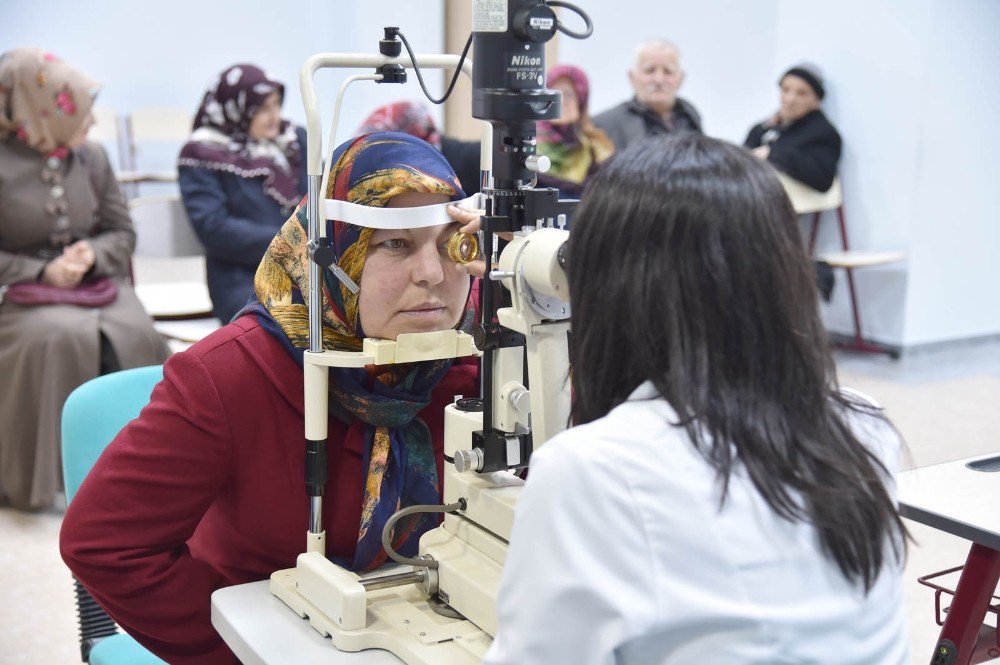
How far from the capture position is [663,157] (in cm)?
96

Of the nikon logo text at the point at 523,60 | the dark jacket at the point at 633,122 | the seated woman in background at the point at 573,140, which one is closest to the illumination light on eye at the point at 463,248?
the nikon logo text at the point at 523,60

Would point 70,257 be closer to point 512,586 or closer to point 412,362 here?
point 412,362

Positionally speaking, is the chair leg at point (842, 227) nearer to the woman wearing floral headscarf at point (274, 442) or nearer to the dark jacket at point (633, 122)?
the dark jacket at point (633, 122)

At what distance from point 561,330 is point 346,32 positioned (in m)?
6.75

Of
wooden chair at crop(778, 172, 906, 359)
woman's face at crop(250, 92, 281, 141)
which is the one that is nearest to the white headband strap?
woman's face at crop(250, 92, 281, 141)

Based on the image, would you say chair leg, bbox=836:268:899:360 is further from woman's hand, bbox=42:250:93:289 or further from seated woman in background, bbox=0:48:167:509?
woman's hand, bbox=42:250:93:289

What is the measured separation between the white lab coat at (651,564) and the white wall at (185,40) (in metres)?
5.90

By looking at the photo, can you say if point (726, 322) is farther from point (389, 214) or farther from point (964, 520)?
point (964, 520)

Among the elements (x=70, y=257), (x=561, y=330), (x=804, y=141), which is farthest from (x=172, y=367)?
(x=804, y=141)

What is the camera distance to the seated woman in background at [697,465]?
0.88 metres

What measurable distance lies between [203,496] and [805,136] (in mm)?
4529

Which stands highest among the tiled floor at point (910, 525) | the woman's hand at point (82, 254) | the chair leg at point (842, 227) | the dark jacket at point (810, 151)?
the dark jacket at point (810, 151)

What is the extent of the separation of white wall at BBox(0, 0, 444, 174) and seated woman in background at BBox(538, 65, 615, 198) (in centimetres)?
204

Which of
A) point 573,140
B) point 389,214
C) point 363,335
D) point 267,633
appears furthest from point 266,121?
point 267,633
